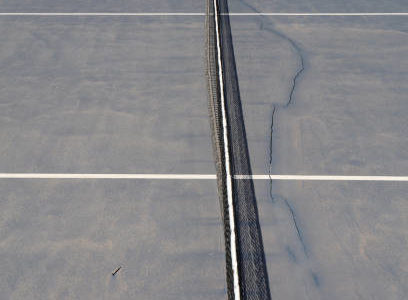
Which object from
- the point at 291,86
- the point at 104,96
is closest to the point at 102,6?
the point at 104,96

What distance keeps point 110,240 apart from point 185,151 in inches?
70.3

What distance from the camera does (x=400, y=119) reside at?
700 cm

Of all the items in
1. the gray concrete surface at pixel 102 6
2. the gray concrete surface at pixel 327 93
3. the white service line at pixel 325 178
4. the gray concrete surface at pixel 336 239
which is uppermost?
the gray concrete surface at pixel 102 6

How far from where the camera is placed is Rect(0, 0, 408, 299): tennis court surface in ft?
15.7

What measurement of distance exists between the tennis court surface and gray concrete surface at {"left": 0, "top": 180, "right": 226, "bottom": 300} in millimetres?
17

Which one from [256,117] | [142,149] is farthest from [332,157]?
[142,149]

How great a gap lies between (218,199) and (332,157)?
1.82 m

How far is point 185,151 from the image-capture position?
6316 millimetres

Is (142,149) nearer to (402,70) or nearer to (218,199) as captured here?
(218,199)

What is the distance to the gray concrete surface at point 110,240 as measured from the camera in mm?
4602

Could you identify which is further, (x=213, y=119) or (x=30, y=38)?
(x=30, y=38)

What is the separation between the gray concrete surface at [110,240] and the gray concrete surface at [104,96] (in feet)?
1.37

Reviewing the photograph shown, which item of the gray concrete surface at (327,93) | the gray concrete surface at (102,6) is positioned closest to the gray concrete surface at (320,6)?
the gray concrete surface at (327,93)

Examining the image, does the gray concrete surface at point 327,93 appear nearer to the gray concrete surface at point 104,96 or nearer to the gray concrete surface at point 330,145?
the gray concrete surface at point 330,145
